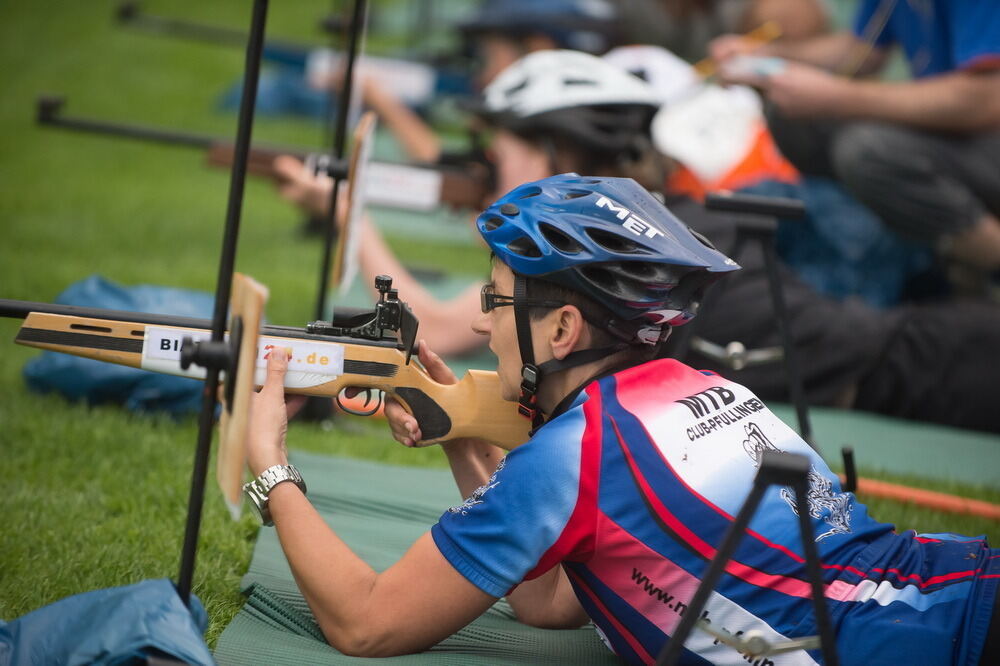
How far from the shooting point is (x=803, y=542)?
234 centimetres

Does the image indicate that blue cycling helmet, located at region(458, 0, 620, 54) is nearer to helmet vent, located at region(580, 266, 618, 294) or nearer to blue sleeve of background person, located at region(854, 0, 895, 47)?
blue sleeve of background person, located at region(854, 0, 895, 47)

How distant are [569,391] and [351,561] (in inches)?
26.4

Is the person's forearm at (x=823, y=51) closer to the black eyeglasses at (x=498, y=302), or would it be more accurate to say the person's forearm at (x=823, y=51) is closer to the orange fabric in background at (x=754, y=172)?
the orange fabric in background at (x=754, y=172)

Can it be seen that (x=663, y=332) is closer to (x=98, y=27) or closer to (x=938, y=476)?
(x=938, y=476)

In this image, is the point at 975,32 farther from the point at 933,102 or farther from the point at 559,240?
the point at 559,240

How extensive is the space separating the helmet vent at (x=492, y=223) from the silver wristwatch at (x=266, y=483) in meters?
0.78

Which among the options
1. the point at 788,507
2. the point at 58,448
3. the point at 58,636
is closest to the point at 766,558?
the point at 788,507

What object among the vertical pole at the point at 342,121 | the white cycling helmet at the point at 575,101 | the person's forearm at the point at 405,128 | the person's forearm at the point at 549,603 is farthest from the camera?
the person's forearm at the point at 405,128

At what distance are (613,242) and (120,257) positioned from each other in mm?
5748

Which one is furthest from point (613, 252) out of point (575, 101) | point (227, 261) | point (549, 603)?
point (575, 101)

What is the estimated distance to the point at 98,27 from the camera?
17078mm

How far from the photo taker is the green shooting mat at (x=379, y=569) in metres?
2.92

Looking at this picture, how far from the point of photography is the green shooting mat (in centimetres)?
292

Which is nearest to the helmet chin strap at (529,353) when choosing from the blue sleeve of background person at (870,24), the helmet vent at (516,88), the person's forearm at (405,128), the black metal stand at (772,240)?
the black metal stand at (772,240)
